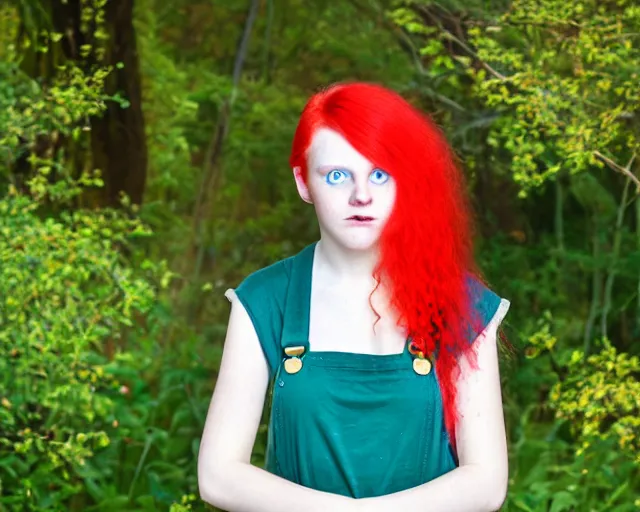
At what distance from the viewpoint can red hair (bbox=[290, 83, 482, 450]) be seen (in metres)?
1.94

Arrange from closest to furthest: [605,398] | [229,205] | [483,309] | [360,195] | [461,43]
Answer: [360,195], [483,309], [605,398], [461,43], [229,205]

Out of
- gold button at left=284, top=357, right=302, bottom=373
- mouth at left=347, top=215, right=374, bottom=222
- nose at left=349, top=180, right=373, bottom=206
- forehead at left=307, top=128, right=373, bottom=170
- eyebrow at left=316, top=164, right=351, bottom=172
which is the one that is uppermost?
forehead at left=307, top=128, right=373, bottom=170

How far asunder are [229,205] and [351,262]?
3.01m

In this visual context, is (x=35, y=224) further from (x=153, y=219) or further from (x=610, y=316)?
(x=610, y=316)

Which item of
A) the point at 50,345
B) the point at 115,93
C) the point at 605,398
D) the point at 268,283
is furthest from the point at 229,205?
the point at 268,283

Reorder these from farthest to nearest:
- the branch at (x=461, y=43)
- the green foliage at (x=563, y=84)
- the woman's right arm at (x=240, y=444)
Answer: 1. the branch at (x=461, y=43)
2. the green foliage at (x=563, y=84)
3. the woman's right arm at (x=240, y=444)

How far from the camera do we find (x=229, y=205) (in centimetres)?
498

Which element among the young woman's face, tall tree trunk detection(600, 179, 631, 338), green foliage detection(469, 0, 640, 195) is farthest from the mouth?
tall tree trunk detection(600, 179, 631, 338)

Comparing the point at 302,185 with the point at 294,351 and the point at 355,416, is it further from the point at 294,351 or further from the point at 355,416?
the point at 355,416

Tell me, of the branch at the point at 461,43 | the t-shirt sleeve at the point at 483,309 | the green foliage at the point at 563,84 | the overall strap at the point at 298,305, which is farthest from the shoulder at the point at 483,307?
the branch at the point at 461,43

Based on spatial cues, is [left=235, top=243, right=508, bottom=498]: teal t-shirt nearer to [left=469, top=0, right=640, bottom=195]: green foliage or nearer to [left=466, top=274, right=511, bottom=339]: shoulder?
[left=466, top=274, right=511, bottom=339]: shoulder

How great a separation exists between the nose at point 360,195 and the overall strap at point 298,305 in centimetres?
19

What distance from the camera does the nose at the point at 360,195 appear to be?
1929 mm

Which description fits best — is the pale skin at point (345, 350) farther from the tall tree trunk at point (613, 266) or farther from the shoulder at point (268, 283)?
the tall tree trunk at point (613, 266)
